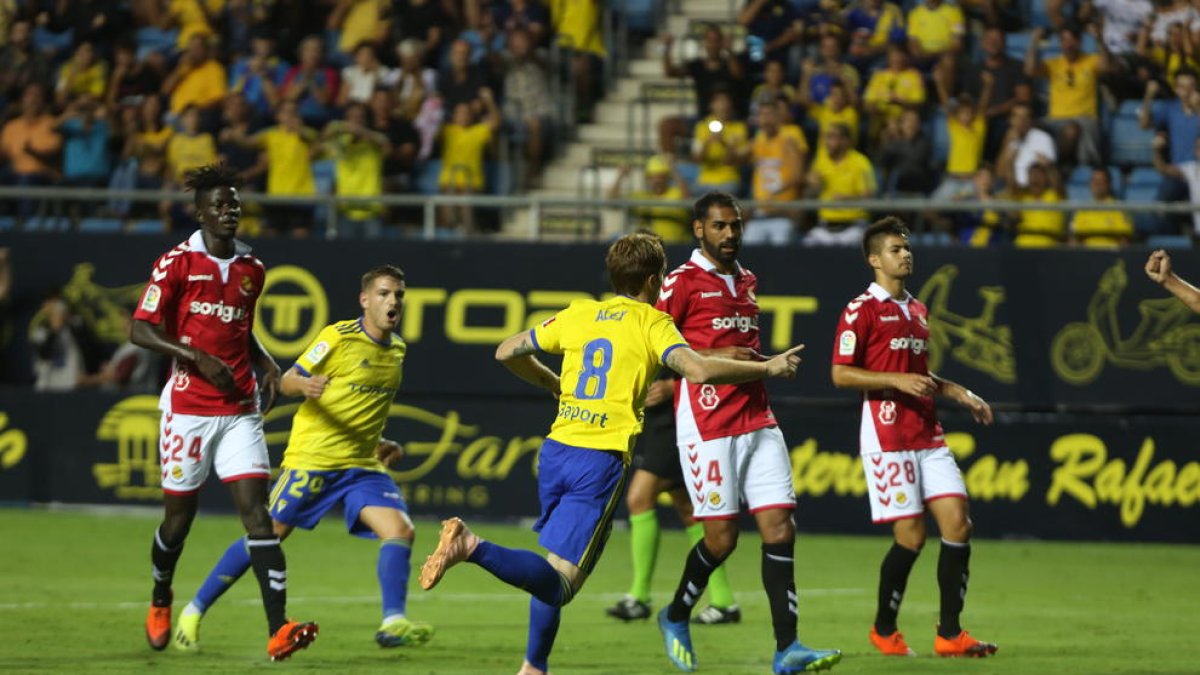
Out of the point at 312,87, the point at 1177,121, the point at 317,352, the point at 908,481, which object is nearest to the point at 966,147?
the point at 1177,121

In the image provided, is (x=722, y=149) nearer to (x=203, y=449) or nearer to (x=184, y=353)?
(x=203, y=449)

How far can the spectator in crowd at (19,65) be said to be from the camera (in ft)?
68.0

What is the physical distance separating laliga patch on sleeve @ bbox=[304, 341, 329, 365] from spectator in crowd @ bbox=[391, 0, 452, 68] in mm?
10576

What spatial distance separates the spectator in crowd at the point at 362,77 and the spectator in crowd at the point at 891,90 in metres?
5.35

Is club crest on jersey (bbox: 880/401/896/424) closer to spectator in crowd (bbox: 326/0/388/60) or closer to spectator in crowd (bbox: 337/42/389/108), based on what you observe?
spectator in crowd (bbox: 337/42/389/108)

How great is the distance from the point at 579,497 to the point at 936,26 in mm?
11944

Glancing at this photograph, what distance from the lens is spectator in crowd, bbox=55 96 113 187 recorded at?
1944 cm

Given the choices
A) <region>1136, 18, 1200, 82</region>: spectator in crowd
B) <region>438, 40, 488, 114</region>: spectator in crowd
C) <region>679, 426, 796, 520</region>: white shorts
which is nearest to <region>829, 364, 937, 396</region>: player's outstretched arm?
<region>679, 426, 796, 520</region>: white shorts

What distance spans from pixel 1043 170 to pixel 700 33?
5036 mm

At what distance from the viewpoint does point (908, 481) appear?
32.2 ft

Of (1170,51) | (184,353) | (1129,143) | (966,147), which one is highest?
(1170,51)

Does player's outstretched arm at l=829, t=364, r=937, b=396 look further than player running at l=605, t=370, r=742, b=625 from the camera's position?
No

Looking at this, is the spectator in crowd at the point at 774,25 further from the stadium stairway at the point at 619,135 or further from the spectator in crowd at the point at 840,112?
the spectator in crowd at the point at 840,112

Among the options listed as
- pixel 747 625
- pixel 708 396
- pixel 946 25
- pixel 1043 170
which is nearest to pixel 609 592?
pixel 747 625
